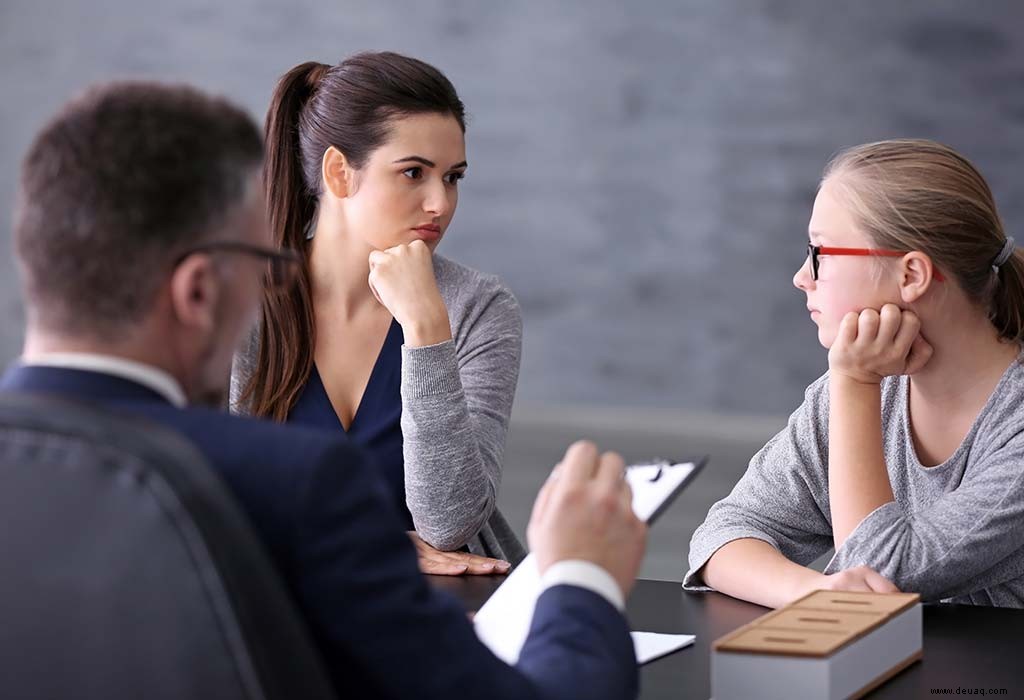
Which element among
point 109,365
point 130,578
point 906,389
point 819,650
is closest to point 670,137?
point 906,389

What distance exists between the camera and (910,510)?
1.78 m

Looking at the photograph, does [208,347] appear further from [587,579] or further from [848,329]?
[848,329]

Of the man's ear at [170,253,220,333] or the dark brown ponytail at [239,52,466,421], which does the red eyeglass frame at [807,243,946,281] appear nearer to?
the dark brown ponytail at [239,52,466,421]

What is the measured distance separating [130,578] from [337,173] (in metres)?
1.54

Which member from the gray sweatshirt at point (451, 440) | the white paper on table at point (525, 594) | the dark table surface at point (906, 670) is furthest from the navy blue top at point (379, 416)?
the white paper on table at point (525, 594)

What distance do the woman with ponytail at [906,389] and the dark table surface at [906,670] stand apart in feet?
0.17

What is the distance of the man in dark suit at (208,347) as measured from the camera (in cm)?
82

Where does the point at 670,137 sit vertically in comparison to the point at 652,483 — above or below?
above

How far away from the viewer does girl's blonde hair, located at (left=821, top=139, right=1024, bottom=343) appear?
66.9 inches

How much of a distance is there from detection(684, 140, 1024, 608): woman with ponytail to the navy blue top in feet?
1.86

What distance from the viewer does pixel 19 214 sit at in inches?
35.2

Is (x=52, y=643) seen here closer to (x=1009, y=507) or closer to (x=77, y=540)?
(x=77, y=540)

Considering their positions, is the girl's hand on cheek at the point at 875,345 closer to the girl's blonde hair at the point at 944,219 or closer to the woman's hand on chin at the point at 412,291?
the girl's blonde hair at the point at 944,219

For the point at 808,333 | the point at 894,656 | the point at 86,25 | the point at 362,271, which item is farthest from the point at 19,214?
the point at 86,25
